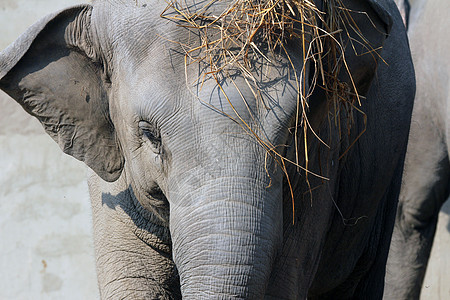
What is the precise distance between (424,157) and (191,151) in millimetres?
3352

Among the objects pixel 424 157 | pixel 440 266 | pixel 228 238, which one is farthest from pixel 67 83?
pixel 440 266

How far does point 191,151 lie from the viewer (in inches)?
101

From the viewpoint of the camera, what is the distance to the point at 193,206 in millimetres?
2531

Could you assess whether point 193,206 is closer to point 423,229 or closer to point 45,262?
point 45,262

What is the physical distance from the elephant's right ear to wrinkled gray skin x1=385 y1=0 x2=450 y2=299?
289 centimetres

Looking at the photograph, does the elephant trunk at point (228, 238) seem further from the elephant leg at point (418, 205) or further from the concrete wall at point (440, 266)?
the concrete wall at point (440, 266)

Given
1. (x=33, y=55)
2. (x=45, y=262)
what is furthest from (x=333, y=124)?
(x=45, y=262)

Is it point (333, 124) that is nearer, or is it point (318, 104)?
point (318, 104)

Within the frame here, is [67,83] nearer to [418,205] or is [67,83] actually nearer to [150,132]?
[150,132]

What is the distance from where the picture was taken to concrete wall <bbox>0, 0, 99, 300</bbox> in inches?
207

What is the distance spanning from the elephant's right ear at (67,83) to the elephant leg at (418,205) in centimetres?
296

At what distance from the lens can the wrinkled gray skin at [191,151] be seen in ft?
8.21

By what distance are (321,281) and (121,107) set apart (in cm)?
149

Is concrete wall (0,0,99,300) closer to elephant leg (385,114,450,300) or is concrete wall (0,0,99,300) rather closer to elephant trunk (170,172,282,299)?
elephant leg (385,114,450,300)
